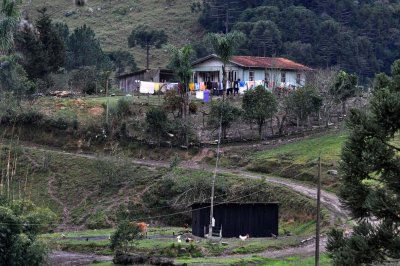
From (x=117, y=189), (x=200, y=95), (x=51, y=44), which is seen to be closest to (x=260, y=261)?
(x=117, y=189)

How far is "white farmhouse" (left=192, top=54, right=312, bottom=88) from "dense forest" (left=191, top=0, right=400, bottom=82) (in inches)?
848

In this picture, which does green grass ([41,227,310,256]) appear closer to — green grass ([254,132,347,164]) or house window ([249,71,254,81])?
green grass ([254,132,347,164])

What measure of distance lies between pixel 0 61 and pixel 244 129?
19.1 metres

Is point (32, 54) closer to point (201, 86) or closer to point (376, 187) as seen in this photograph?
point (201, 86)

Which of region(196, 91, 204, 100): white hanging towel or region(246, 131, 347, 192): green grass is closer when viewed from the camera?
region(246, 131, 347, 192): green grass

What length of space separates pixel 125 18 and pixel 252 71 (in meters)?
50.1

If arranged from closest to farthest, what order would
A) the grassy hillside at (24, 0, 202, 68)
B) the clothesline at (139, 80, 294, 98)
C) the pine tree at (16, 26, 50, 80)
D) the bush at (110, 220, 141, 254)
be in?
1. the bush at (110, 220, 141, 254)
2. the pine tree at (16, 26, 50, 80)
3. the clothesline at (139, 80, 294, 98)
4. the grassy hillside at (24, 0, 202, 68)

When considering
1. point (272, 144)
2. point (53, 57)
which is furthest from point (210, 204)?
point (53, 57)

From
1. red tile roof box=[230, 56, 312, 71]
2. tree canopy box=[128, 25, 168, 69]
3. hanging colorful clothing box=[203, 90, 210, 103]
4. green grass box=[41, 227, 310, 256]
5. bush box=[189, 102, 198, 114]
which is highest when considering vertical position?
tree canopy box=[128, 25, 168, 69]

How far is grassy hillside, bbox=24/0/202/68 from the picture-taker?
358ft

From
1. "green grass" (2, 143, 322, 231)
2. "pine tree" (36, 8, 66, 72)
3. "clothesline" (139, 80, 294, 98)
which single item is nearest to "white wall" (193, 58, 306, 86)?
"clothesline" (139, 80, 294, 98)

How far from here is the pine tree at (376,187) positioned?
74.6ft

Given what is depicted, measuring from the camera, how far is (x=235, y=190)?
49781 millimetres

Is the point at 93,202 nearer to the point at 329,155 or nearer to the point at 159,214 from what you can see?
the point at 159,214
